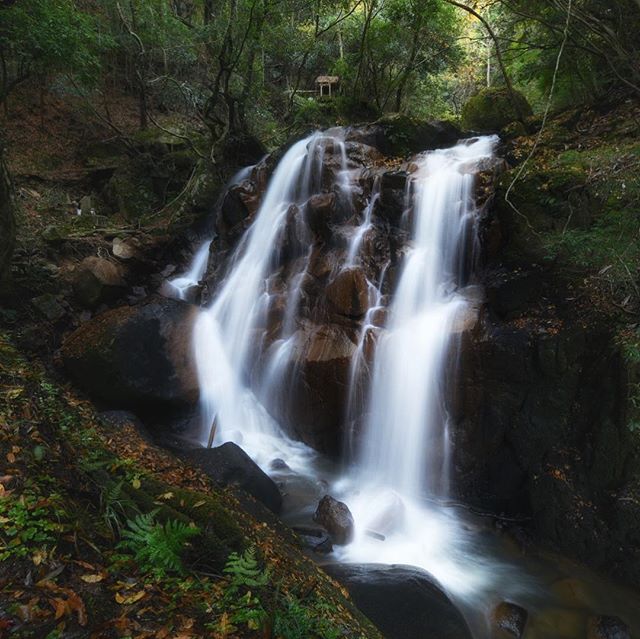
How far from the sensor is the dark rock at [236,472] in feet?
18.9

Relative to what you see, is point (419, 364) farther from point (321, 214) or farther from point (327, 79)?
point (327, 79)

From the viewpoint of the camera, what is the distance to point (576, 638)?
4.52 metres

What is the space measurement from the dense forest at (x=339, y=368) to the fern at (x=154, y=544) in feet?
0.06

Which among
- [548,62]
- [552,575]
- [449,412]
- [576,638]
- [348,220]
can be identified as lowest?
[576,638]

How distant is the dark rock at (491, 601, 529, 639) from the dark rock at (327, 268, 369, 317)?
471cm

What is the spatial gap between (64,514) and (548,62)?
11.8 metres

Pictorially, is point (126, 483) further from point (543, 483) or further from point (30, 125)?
point (30, 125)

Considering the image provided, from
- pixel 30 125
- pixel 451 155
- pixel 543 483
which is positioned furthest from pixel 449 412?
pixel 30 125

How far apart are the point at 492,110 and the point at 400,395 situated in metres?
9.97

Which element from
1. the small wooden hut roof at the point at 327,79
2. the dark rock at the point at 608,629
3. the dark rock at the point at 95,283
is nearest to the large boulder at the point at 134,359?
the dark rock at the point at 95,283

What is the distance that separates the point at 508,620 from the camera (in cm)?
466

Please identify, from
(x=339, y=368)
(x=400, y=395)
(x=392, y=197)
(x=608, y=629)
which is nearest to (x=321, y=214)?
(x=392, y=197)

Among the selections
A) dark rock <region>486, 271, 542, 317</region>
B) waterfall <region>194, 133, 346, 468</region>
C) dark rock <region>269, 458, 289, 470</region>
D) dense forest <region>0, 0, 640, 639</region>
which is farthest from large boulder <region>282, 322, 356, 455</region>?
dark rock <region>486, 271, 542, 317</region>

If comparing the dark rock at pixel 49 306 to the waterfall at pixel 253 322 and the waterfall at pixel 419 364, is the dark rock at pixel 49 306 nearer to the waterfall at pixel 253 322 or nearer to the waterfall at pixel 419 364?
the waterfall at pixel 253 322
